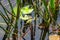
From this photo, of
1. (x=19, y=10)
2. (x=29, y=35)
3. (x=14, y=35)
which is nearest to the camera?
(x=19, y=10)

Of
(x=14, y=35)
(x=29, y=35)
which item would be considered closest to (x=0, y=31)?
(x=29, y=35)

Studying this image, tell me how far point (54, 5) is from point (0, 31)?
472 mm

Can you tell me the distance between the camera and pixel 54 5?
1425 millimetres

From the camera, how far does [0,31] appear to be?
171 cm

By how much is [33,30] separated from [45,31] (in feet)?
0.25

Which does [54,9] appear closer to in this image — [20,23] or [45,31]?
[45,31]

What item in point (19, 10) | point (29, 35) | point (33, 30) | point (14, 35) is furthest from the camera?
point (29, 35)

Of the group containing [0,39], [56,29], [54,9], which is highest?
[54,9]

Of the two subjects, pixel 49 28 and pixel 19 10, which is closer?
pixel 19 10

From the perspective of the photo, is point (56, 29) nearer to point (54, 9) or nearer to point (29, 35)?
point (54, 9)

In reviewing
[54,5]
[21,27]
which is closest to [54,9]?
[54,5]

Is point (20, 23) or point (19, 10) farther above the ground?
point (19, 10)

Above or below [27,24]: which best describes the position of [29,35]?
below

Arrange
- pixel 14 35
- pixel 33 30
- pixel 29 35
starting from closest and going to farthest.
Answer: pixel 14 35 → pixel 33 30 → pixel 29 35
